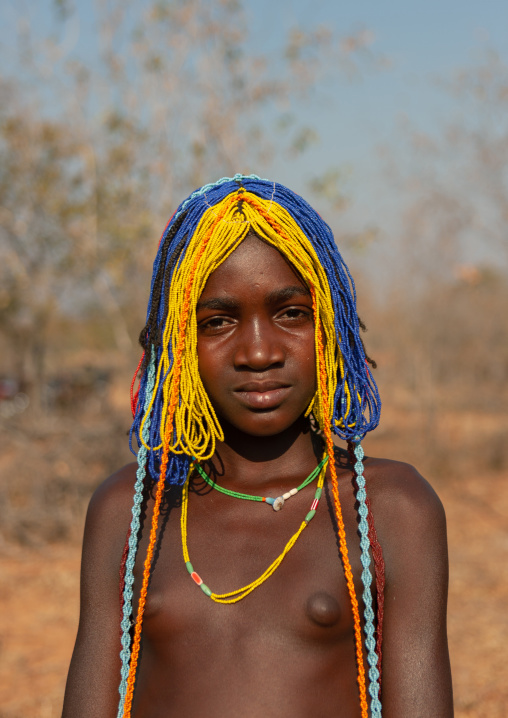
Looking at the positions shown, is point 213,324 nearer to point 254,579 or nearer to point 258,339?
point 258,339

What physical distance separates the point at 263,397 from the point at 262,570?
356 millimetres

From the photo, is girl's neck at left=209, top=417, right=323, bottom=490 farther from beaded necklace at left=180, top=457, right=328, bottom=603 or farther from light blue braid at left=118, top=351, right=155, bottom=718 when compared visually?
light blue braid at left=118, top=351, right=155, bottom=718

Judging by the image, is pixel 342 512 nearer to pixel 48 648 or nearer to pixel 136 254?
pixel 48 648

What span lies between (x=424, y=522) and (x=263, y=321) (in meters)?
0.52

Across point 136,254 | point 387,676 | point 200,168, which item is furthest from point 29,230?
point 387,676

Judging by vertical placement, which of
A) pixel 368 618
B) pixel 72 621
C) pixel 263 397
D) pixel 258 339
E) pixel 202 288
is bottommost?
pixel 72 621

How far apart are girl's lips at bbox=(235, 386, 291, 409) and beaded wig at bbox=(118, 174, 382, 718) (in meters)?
0.10

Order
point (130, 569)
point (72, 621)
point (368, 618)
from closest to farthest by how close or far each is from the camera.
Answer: point (368, 618), point (130, 569), point (72, 621)

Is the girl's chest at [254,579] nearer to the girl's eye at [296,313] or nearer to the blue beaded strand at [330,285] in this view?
the blue beaded strand at [330,285]

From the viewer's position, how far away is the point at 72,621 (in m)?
5.23

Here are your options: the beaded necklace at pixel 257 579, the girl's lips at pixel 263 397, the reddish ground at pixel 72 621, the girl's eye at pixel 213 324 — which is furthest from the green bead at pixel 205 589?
the reddish ground at pixel 72 621

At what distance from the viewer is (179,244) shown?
1.55 metres

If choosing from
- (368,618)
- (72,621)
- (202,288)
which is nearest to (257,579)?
(368,618)

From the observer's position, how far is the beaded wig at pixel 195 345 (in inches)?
57.9
